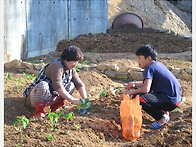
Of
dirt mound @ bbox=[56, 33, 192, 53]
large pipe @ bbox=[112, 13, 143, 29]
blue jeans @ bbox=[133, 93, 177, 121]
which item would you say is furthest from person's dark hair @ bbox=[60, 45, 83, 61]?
large pipe @ bbox=[112, 13, 143, 29]

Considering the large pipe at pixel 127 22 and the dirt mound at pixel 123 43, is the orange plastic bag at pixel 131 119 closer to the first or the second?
the dirt mound at pixel 123 43

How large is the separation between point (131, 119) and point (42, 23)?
5.54m

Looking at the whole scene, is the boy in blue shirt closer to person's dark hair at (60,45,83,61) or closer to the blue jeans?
the blue jeans

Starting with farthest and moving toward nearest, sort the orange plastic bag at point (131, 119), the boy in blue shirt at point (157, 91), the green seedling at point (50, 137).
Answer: the boy in blue shirt at point (157, 91)
the orange plastic bag at point (131, 119)
the green seedling at point (50, 137)

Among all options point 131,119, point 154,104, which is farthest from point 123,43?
point 131,119

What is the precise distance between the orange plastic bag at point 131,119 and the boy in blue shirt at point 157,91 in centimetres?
38

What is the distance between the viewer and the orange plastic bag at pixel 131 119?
391 centimetres

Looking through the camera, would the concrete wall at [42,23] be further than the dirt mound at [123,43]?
No

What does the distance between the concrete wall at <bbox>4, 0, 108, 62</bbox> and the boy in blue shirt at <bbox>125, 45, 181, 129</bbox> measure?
3.61 metres

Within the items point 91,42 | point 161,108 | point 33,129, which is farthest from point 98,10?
point 33,129

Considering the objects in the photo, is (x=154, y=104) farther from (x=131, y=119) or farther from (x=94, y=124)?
(x=94, y=124)

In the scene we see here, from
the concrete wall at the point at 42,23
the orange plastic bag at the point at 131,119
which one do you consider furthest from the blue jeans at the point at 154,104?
the concrete wall at the point at 42,23

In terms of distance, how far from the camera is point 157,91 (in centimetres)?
447

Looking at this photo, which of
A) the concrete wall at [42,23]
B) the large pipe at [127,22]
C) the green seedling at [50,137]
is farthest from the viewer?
the large pipe at [127,22]
